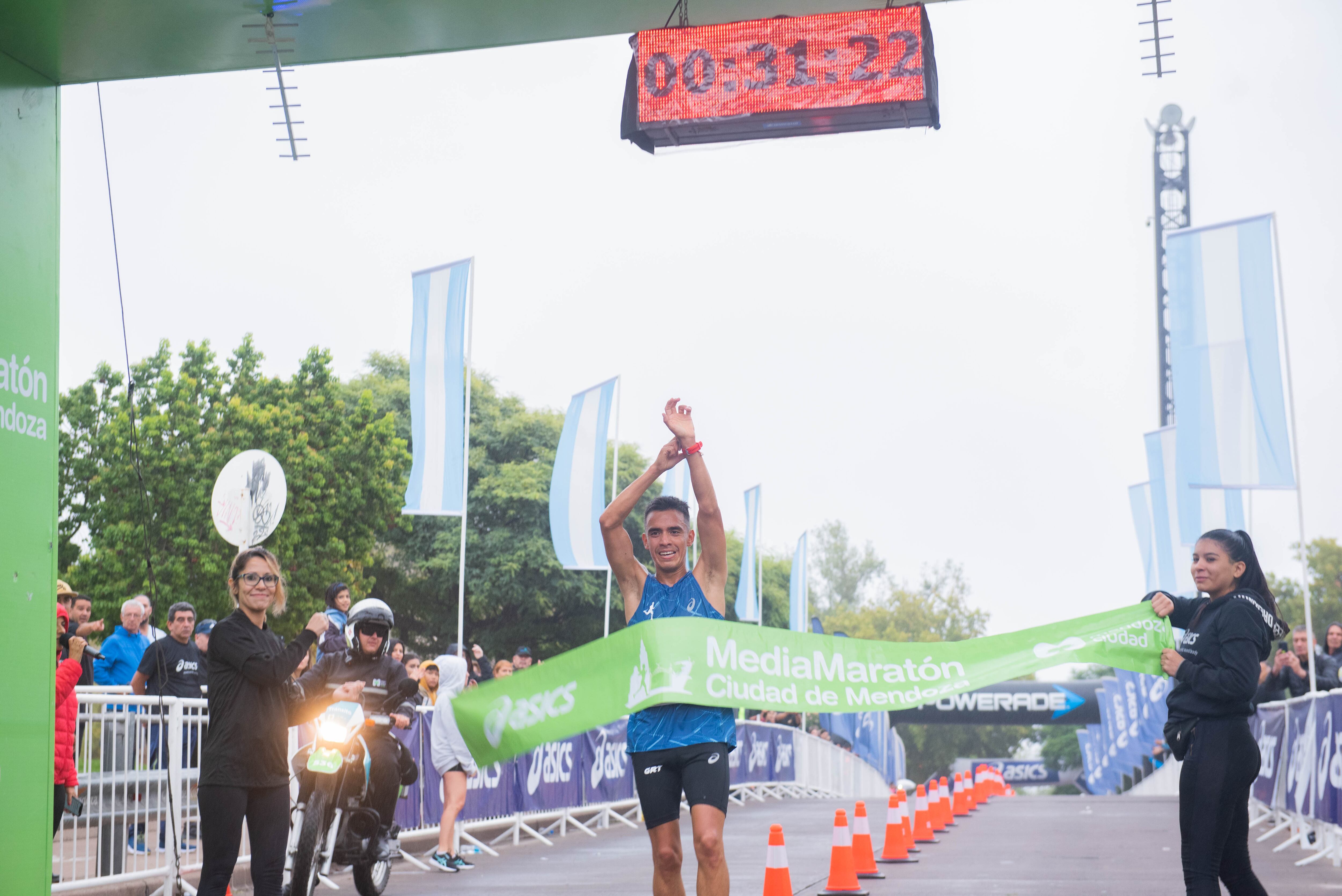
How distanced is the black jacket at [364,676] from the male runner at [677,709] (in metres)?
3.18

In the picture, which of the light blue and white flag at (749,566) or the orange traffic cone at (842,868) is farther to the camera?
the light blue and white flag at (749,566)

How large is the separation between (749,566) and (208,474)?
14.5 metres

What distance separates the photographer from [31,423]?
7.18m

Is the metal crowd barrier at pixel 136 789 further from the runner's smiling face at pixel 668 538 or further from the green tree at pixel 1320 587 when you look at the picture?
the green tree at pixel 1320 587

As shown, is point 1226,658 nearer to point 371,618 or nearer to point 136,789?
point 371,618

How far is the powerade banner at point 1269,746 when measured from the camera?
14.7m

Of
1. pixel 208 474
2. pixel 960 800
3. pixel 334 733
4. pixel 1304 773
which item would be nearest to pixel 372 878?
pixel 334 733

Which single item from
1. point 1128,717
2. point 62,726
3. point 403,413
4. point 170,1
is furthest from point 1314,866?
point 403,413

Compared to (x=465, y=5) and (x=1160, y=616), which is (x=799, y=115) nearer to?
(x=465, y=5)

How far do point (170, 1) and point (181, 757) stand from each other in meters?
5.07

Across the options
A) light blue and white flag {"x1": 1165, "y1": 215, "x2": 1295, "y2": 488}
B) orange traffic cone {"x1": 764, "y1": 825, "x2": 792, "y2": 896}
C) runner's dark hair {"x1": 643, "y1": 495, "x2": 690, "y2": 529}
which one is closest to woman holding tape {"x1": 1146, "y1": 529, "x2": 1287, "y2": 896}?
runner's dark hair {"x1": 643, "y1": 495, "x2": 690, "y2": 529}

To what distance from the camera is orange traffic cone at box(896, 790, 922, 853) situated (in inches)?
505

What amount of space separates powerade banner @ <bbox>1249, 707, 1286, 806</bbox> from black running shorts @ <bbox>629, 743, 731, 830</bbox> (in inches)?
403

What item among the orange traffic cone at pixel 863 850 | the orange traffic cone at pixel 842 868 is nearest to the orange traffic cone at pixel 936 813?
the orange traffic cone at pixel 863 850
